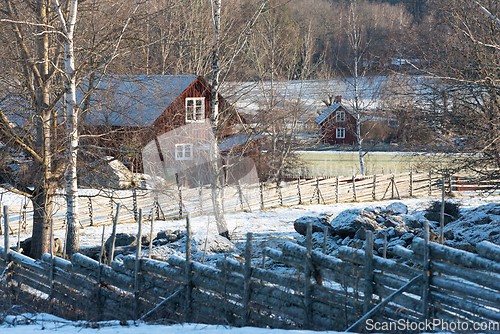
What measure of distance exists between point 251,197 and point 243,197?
1.51 feet

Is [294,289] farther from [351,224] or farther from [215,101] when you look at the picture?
[215,101]

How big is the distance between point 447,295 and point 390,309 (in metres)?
0.64

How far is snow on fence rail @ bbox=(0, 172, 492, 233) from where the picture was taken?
14.7m

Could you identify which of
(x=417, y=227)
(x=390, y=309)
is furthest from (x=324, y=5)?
(x=390, y=309)

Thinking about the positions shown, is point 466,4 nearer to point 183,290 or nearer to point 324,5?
point 183,290

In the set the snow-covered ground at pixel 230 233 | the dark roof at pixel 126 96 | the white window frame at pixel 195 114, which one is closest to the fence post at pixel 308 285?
the snow-covered ground at pixel 230 233

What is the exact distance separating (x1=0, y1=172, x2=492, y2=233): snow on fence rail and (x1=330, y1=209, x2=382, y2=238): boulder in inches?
142

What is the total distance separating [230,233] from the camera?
13.3 m

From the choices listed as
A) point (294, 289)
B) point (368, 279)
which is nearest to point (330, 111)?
point (294, 289)

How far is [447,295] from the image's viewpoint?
4.57 m

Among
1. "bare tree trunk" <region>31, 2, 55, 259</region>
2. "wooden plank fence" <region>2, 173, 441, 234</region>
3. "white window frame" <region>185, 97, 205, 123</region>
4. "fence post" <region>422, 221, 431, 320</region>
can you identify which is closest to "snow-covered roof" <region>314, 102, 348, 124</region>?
"wooden plank fence" <region>2, 173, 441, 234</region>

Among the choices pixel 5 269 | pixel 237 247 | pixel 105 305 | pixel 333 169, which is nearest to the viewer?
pixel 105 305

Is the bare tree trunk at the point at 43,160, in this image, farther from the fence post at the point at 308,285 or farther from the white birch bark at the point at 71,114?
the fence post at the point at 308,285

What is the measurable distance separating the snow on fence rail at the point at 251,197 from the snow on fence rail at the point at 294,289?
19.3 feet
